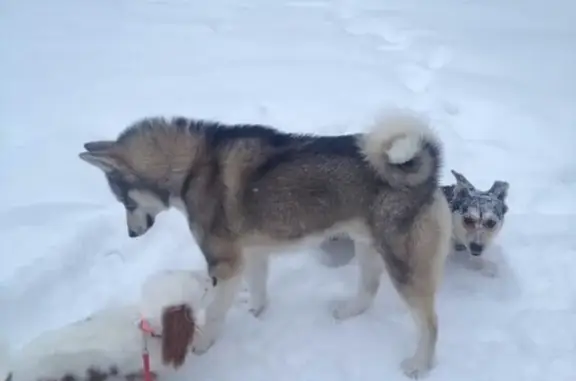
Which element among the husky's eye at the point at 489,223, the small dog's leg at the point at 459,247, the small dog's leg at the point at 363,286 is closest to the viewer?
the small dog's leg at the point at 363,286

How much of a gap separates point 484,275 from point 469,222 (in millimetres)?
403

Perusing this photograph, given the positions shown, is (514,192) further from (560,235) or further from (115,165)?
(115,165)

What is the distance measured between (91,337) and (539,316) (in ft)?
8.75

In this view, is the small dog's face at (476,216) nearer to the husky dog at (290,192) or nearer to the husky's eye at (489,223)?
the husky's eye at (489,223)

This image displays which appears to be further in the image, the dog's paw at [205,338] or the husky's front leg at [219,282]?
the dog's paw at [205,338]

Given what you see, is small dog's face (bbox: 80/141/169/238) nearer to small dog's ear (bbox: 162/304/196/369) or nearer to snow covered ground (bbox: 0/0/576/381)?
snow covered ground (bbox: 0/0/576/381)

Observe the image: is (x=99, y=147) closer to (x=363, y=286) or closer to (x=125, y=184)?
(x=125, y=184)

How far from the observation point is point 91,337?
3375 millimetres

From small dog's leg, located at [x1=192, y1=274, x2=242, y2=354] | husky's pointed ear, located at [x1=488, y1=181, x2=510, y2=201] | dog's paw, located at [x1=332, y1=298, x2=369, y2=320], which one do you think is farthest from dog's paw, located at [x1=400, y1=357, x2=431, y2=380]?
husky's pointed ear, located at [x1=488, y1=181, x2=510, y2=201]

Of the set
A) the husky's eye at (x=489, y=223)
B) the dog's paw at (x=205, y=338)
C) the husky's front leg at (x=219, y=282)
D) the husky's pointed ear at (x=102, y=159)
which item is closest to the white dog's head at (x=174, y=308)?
the husky's front leg at (x=219, y=282)

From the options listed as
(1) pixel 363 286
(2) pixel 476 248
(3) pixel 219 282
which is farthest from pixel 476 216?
(3) pixel 219 282

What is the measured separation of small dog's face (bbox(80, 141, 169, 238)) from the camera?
3.84 meters

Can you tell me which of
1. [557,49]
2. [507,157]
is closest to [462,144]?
[507,157]

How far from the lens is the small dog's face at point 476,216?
175 inches
